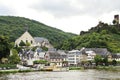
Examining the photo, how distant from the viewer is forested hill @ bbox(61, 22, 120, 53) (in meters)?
164

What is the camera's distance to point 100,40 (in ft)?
533

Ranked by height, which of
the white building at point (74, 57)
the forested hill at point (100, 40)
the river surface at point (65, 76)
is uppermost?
the forested hill at point (100, 40)

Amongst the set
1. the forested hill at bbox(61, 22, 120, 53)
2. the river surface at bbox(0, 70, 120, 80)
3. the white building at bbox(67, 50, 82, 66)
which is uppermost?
the forested hill at bbox(61, 22, 120, 53)

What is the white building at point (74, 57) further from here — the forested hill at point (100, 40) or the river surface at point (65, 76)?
the river surface at point (65, 76)

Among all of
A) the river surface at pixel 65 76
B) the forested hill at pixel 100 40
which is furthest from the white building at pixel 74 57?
the river surface at pixel 65 76

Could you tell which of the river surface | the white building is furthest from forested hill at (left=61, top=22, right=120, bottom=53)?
the river surface

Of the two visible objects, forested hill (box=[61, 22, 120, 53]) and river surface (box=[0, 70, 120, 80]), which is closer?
river surface (box=[0, 70, 120, 80])

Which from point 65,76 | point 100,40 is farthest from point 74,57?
point 65,76

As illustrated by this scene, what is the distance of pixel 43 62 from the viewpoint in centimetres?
12525

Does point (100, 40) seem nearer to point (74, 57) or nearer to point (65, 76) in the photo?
point (74, 57)

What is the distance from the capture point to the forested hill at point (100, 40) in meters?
164

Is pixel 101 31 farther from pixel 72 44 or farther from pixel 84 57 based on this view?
pixel 84 57

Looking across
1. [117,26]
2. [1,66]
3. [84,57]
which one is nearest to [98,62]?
[84,57]

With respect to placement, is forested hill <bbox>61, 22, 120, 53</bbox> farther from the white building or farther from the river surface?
the river surface
